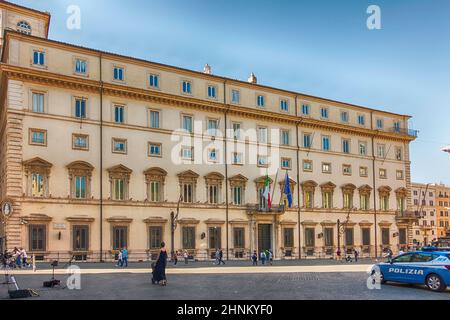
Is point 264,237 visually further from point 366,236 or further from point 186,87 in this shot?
point 186,87

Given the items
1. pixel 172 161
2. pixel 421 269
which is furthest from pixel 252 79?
pixel 421 269

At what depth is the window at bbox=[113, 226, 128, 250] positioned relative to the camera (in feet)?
142

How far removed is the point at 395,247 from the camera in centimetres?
6431

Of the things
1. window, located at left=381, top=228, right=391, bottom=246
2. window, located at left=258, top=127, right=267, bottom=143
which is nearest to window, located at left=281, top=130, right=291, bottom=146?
window, located at left=258, top=127, right=267, bottom=143

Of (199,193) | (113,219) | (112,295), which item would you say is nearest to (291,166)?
(199,193)

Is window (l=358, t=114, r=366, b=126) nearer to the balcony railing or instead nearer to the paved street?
the balcony railing

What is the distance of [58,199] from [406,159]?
1808 inches

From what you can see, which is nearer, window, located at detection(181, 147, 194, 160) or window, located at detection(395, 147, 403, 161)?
window, located at detection(181, 147, 194, 160)

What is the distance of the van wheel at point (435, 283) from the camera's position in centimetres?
2099

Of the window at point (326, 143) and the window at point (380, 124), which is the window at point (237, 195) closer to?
the window at point (326, 143)

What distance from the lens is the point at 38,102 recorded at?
4116cm

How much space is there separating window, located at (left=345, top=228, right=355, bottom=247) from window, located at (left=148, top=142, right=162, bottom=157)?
2533 cm

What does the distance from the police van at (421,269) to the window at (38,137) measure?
28.2 meters
